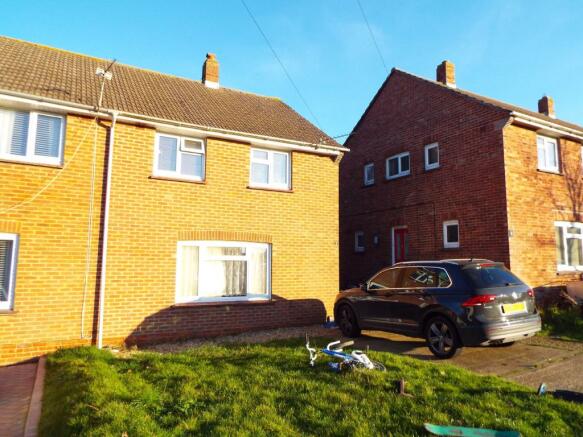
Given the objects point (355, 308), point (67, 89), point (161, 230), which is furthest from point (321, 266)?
point (67, 89)

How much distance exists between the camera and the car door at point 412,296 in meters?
6.92

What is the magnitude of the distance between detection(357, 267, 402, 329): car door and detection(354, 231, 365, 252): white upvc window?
7.36 metres

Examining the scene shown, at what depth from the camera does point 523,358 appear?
6656mm

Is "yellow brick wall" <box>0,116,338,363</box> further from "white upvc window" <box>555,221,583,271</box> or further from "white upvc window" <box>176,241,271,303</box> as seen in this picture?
"white upvc window" <box>555,221,583,271</box>

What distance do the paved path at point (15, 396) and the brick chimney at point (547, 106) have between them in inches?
852

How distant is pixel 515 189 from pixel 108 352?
10.6 metres

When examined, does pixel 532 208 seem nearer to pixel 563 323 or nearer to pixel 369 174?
pixel 563 323

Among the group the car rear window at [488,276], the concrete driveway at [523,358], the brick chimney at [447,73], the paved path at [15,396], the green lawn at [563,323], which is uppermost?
the brick chimney at [447,73]

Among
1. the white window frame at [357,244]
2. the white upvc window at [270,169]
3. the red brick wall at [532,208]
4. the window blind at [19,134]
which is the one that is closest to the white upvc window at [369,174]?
the white window frame at [357,244]

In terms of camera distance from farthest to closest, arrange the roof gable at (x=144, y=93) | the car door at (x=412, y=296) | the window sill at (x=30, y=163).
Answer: the roof gable at (x=144, y=93), the window sill at (x=30, y=163), the car door at (x=412, y=296)

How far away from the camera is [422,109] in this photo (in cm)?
1366

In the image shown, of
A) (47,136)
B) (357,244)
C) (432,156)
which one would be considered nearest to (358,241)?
(357,244)

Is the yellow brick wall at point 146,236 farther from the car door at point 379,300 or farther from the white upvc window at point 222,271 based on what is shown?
the car door at point 379,300

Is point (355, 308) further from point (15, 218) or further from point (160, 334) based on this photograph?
point (15, 218)
